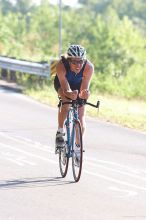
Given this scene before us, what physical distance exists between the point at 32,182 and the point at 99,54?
84742mm

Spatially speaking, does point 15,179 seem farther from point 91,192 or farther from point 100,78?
point 100,78

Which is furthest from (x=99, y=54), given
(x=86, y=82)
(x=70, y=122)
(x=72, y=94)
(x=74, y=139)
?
(x=72, y=94)

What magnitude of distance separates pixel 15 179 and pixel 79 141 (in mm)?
990

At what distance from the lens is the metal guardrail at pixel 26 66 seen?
24.3m

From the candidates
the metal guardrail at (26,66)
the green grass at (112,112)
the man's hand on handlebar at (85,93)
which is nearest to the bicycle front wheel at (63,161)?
the man's hand on handlebar at (85,93)

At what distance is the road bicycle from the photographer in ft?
30.5

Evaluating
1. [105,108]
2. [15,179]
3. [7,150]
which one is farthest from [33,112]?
[15,179]

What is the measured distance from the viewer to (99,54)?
93562 millimetres

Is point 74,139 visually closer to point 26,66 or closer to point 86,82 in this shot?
point 86,82

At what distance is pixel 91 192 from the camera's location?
28.5 ft

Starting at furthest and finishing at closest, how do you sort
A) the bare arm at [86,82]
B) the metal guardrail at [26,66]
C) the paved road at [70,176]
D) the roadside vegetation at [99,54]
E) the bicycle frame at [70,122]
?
the metal guardrail at [26,66] < the roadside vegetation at [99,54] < the bicycle frame at [70,122] < the bare arm at [86,82] < the paved road at [70,176]

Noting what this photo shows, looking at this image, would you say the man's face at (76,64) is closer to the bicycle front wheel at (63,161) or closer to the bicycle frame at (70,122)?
the bicycle frame at (70,122)

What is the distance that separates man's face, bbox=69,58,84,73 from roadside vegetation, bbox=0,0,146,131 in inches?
279

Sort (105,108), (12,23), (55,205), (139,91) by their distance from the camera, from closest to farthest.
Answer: (55,205), (105,108), (139,91), (12,23)
